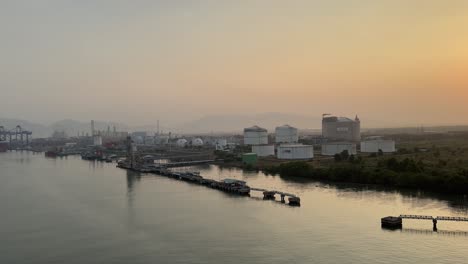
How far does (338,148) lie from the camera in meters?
17.9

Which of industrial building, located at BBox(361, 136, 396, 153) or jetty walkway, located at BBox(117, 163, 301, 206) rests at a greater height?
industrial building, located at BBox(361, 136, 396, 153)

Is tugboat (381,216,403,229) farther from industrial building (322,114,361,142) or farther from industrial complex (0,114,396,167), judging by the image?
industrial building (322,114,361,142)

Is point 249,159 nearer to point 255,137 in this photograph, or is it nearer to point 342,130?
point 255,137

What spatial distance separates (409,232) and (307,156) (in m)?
11.2

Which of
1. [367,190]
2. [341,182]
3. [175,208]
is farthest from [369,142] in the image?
[175,208]

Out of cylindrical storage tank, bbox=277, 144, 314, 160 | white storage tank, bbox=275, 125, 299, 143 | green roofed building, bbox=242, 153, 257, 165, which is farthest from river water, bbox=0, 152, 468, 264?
white storage tank, bbox=275, 125, 299, 143

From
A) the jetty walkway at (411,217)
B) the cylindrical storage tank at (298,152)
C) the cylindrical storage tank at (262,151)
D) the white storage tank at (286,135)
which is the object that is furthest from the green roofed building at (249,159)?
the white storage tank at (286,135)

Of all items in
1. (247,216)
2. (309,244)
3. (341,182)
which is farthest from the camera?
(341,182)

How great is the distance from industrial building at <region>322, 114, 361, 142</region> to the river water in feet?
54.8

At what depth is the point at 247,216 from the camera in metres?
7.66

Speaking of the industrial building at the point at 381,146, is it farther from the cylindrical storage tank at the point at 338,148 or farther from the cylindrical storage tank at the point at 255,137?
the cylindrical storage tank at the point at 255,137

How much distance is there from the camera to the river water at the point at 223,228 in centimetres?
540

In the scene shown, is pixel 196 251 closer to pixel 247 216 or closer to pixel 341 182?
pixel 247 216

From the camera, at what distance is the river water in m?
5.40
